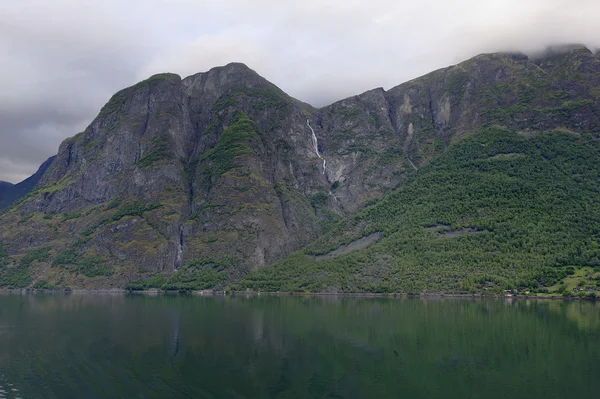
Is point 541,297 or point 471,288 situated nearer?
point 541,297

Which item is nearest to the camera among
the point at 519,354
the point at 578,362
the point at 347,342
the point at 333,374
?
the point at 333,374

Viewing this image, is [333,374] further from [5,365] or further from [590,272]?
[590,272]

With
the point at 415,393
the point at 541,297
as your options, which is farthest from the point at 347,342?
the point at 541,297

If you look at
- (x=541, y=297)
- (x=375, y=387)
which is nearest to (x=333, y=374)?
(x=375, y=387)

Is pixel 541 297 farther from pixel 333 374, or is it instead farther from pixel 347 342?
pixel 333 374

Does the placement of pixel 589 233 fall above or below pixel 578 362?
above

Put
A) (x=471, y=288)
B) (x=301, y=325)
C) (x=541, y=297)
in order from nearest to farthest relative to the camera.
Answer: (x=301, y=325) < (x=541, y=297) < (x=471, y=288)
